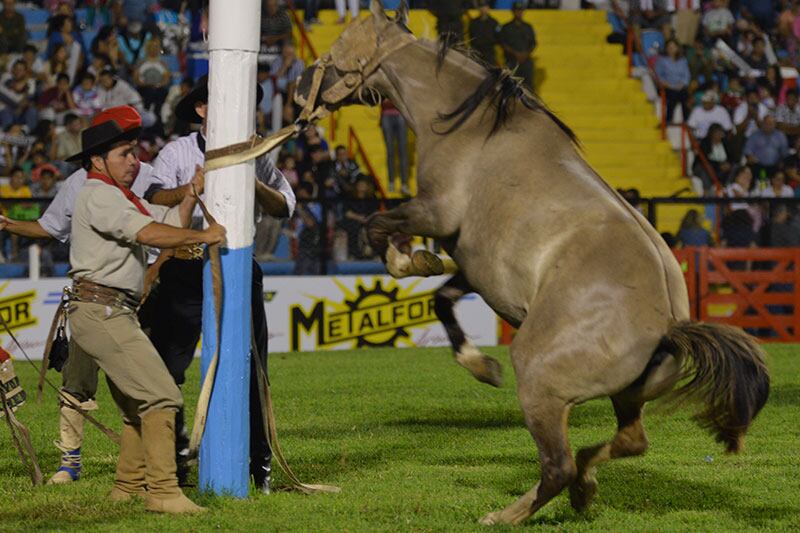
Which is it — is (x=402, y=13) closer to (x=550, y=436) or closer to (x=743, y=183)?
(x=550, y=436)

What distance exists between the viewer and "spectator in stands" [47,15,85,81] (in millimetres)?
21359

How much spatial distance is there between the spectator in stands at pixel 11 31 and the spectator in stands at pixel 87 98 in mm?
1683

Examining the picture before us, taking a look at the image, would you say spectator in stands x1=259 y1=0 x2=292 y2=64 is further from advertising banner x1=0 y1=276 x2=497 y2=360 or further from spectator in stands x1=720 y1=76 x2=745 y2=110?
spectator in stands x1=720 y1=76 x2=745 y2=110

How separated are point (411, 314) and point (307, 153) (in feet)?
13.7

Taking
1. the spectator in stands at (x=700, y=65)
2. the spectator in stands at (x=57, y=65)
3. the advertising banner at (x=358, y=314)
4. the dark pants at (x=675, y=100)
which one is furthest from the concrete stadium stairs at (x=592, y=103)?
the advertising banner at (x=358, y=314)

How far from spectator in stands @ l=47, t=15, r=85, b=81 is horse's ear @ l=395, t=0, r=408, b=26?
580 inches

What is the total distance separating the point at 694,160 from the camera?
22688 millimetres

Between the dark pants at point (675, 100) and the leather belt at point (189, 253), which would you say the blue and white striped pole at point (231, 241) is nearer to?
the leather belt at point (189, 253)

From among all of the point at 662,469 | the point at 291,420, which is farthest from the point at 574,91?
the point at 662,469

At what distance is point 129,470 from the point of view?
23.9ft

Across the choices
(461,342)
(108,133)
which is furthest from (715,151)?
(108,133)

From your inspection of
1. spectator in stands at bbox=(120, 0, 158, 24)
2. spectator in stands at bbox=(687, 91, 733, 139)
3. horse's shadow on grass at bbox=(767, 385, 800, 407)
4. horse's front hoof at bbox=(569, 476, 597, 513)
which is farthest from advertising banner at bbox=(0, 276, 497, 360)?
horse's front hoof at bbox=(569, 476, 597, 513)

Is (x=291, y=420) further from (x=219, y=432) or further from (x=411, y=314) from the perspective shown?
(x=411, y=314)

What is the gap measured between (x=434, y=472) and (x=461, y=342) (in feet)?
4.20
